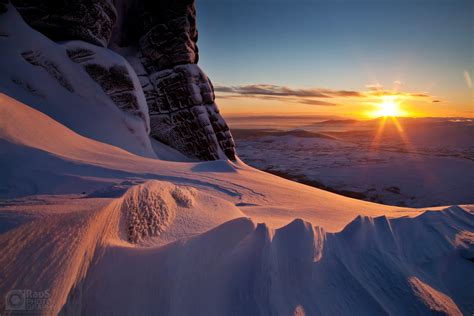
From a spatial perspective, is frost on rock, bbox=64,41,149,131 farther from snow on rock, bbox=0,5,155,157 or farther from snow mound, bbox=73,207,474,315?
snow mound, bbox=73,207,474,315

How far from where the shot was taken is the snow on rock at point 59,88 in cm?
509

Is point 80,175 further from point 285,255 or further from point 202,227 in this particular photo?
point 285,255

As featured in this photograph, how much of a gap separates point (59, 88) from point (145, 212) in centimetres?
599

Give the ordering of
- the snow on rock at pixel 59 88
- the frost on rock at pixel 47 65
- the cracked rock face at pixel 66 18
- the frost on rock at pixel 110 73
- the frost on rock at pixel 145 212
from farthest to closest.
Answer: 1. the cracked rock face at pixel 66 18
2. the frost on rock at pixel 110 73
3. the frost on rock at pixel 47 65
4. the snow on rock at pixel 59 88
5. the frost on rock at pixel 145 212

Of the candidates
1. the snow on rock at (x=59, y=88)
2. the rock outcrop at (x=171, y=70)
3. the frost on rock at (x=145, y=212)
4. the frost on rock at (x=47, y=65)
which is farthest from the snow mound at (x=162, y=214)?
the rock outcrop at (x=171, y=70)

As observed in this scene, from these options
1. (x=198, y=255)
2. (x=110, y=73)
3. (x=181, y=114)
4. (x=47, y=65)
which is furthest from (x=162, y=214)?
(x=181, y=114)

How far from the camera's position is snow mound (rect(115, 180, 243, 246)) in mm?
1518

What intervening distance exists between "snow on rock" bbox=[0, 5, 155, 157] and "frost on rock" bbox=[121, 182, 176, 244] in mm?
4598

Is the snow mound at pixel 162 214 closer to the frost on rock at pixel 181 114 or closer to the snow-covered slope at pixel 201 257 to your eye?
the snow-covered slope at pixel 201 257

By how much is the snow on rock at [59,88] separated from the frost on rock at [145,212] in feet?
15.1

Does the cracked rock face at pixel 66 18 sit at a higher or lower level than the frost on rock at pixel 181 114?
higher

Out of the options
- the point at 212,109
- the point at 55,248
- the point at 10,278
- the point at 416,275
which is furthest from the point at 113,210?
the point at 212,109

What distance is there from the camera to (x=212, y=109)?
11562mm

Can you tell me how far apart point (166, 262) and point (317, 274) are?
0.86 metres
